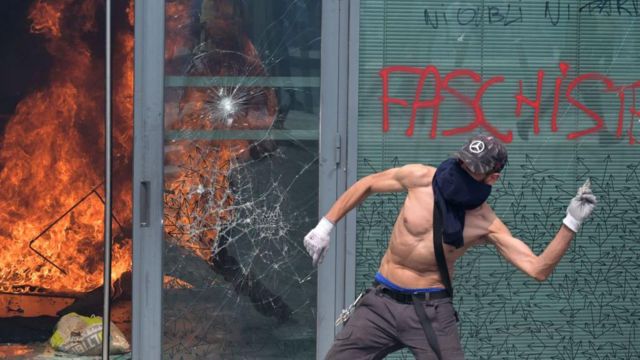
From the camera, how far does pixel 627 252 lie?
26.5 ft

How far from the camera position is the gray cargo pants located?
20.9ft

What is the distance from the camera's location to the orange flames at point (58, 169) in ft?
27.8

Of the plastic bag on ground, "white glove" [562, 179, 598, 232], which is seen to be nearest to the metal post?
the plastic bag on ground

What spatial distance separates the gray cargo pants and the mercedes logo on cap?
80 cm

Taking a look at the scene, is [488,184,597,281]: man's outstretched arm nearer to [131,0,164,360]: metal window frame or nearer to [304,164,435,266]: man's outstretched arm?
[304,164,435,266]: man's outstretched arm

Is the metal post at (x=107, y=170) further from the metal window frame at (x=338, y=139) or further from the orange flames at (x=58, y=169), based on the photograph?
the metal window frame at (x=338, y=139)

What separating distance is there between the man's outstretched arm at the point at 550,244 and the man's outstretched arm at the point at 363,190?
18.2 inches

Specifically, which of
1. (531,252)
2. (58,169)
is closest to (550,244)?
(531,252)

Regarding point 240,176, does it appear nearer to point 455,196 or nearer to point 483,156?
point 455,196

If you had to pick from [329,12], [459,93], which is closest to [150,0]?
[329,12]

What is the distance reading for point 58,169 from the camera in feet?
28.2

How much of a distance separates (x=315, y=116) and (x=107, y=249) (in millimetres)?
1541

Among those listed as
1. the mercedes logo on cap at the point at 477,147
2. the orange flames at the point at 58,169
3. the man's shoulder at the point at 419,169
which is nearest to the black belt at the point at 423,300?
the man's shoulder at the point at 419,169

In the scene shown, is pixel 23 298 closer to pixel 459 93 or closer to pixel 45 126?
pixel 45 126
